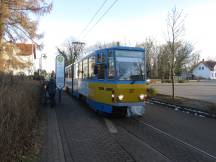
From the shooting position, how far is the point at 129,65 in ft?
45.0

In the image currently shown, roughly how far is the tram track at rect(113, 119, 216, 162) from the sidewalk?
86 cm

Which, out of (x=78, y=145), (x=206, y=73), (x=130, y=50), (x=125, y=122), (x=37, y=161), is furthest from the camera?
(x=206, y=73)

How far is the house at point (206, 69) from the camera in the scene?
Result: 125m

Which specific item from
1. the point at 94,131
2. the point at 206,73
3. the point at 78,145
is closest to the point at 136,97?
the point at 94,131

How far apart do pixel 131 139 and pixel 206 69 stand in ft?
407

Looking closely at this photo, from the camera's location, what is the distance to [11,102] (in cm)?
705

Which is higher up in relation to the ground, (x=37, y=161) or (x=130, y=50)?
(x=130, y=50)

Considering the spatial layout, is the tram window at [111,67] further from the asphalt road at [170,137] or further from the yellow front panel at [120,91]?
the asphalt road at [170,137]

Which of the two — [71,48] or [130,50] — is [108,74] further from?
[71,48]

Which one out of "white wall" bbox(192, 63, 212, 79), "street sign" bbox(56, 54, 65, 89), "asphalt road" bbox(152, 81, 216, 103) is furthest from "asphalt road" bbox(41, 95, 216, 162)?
"white wall" bbox(192, 63, 212, 79)

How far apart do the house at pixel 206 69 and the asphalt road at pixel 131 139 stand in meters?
115

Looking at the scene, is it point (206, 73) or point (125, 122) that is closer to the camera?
point (125, 122)

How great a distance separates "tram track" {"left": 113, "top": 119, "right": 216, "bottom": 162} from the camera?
7.46 meters

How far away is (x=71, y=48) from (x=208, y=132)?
3124 inches
